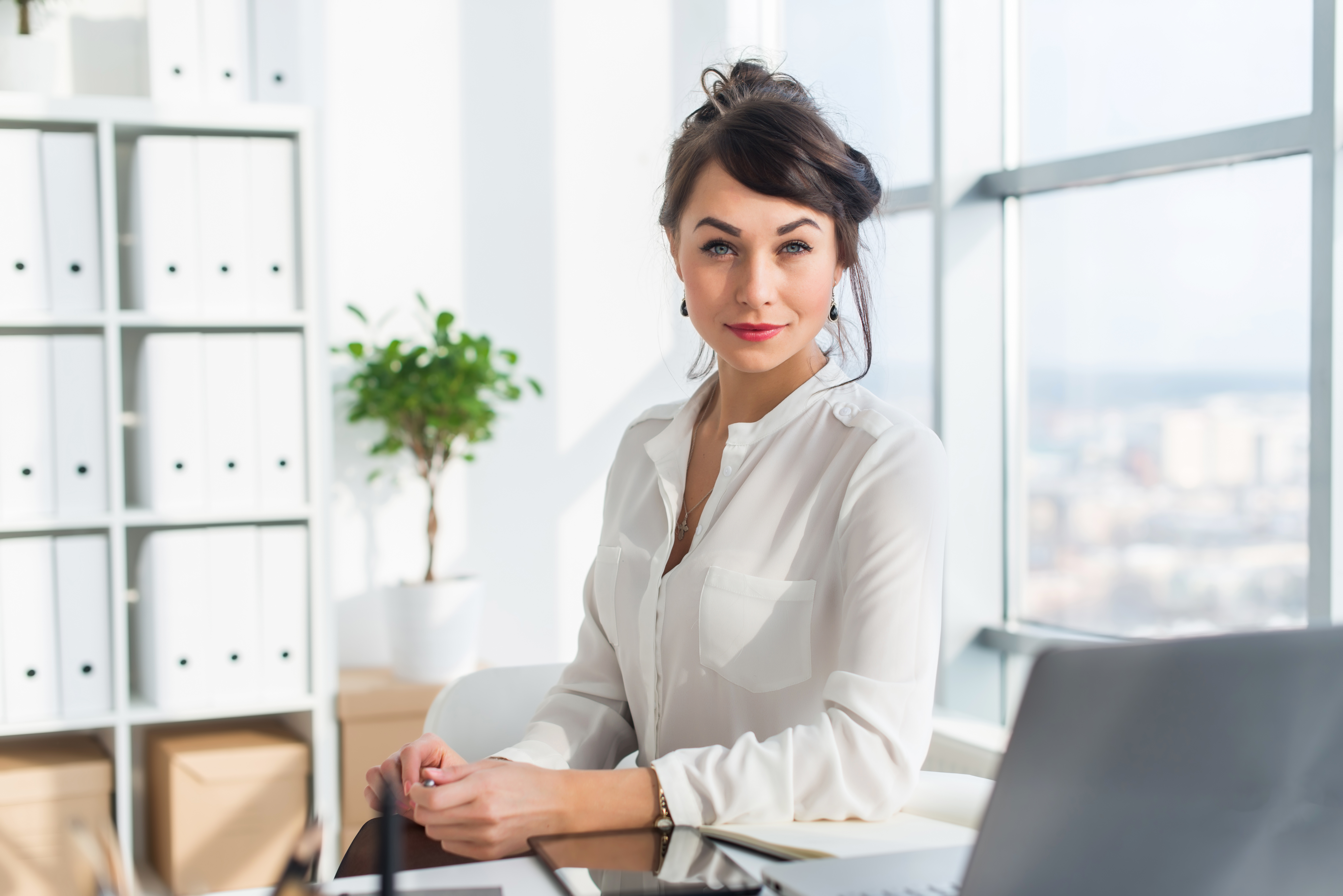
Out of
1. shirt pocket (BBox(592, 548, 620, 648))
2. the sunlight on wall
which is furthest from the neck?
the sunlight on wall

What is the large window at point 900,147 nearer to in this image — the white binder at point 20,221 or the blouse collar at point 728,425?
the blouse collar at point 728,425

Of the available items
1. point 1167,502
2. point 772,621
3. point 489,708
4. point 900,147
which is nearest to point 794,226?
point 772,621

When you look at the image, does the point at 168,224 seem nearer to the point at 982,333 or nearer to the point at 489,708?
the point at 489,708

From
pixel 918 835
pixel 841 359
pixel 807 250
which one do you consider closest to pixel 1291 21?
pixel 841 359

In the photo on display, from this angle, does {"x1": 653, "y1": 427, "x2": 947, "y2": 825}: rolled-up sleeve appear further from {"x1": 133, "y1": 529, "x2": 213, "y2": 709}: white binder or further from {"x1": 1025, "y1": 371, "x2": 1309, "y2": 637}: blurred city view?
{"x1": 133, "y1": 529, "x2": 213, "y2": 709}: white binder

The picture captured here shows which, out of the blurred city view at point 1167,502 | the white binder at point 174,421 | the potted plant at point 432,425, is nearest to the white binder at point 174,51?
the white binder at point 174,421

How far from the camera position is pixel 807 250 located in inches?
51.2

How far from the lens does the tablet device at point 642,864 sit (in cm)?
82

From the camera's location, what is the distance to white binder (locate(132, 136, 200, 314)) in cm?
239

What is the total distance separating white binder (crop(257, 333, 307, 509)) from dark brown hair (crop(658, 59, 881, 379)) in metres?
1.34

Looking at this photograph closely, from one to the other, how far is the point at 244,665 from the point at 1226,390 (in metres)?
2.17

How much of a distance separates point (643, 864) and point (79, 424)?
1959 millimetres

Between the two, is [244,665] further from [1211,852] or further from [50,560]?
[1211,852]

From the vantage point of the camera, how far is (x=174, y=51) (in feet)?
7.98
